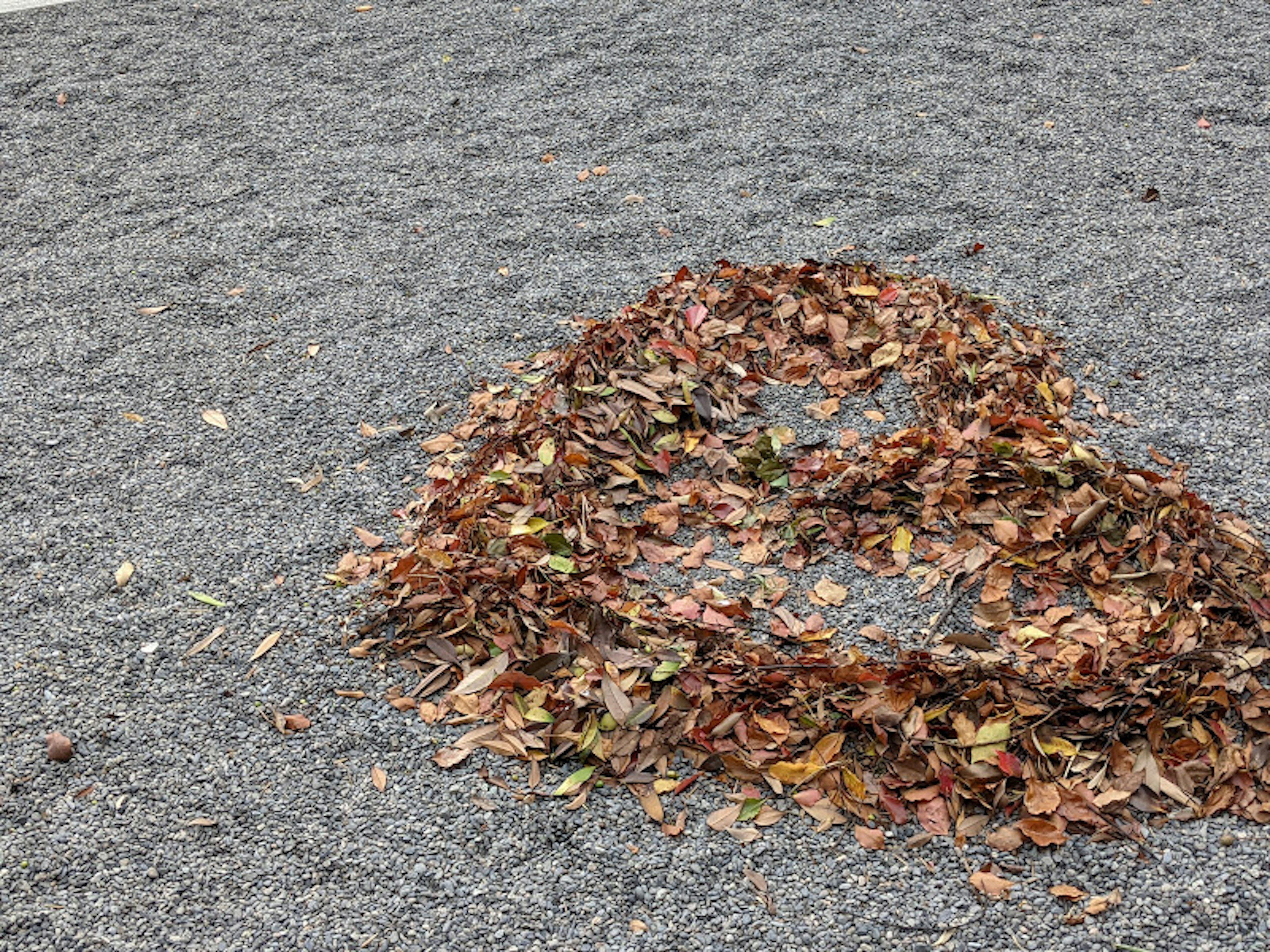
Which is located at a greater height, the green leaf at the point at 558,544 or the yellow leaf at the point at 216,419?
the yellow leaf at the point at 216,419

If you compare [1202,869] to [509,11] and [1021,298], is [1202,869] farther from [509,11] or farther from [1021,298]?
[509,11]

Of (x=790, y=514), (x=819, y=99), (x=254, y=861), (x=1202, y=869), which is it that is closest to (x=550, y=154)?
(x=819, y=99)

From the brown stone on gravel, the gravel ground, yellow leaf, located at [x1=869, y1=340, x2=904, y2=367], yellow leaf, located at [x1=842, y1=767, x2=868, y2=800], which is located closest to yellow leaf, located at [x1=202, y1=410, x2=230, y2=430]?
the gravel ground

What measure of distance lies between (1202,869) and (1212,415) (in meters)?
1.37

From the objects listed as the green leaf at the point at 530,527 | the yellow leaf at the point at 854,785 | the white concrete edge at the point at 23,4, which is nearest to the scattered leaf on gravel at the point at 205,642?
the green leaf at the point at 530,527

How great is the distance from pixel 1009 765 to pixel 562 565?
3.27 ft

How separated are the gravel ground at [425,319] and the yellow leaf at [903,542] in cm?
21

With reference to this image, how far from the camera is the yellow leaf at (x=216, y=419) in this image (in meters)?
3.18

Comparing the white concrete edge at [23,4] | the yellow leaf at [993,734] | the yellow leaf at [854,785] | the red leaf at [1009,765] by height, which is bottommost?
the red leaf at [1009,765]

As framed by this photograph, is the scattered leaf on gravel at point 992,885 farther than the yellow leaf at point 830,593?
No

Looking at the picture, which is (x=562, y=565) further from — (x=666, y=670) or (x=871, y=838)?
(x=871, y=838)

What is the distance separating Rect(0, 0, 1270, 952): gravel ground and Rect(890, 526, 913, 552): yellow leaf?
0.70 ft

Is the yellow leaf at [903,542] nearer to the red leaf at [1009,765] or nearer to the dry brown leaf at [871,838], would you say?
the red leaf at [1009,765]

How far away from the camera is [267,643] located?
2535mm
